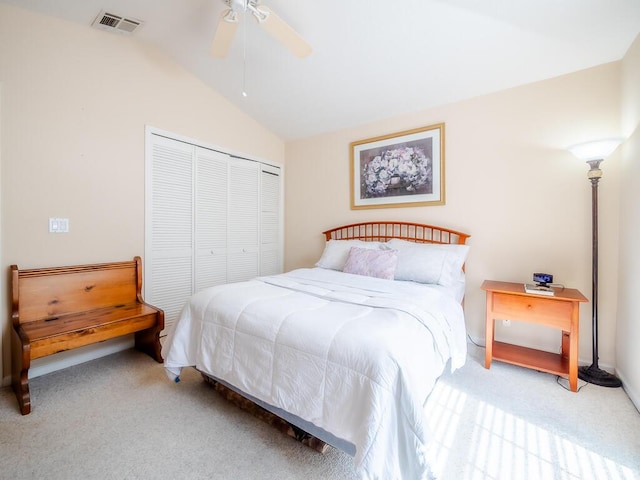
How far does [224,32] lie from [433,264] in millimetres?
2398

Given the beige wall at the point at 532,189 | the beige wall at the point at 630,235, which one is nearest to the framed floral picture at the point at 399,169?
the beige wall at the point at 532,189

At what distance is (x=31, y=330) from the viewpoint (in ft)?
6.33

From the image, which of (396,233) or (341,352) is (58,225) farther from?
(396,233)

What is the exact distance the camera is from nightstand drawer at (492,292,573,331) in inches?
78.0

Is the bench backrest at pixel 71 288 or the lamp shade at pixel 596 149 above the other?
the lamp shade at pixel 596 149

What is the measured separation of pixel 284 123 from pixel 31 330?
3.17 m

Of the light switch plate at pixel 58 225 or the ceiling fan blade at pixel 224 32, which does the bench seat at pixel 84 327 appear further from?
the ceiling fan blade at pixel 224 32

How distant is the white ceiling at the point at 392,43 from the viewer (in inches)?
76.2

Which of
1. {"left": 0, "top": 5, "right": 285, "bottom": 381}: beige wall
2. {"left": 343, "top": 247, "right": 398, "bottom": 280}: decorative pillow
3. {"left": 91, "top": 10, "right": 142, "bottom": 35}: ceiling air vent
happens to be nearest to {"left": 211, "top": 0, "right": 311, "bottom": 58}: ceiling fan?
{"left": 91, "top": 10, "right": 142, "bottom": 35}: ceiling air vent

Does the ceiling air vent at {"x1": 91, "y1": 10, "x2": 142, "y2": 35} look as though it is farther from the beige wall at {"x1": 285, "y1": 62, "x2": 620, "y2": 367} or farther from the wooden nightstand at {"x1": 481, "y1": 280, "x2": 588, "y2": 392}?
the wooden nightstand at {"x1": 481, "y1": 280, "x2": 588, "y2": 392}

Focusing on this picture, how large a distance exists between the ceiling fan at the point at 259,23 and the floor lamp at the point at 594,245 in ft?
6.96

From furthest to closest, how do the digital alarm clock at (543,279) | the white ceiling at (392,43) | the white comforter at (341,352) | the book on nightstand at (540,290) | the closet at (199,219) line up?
the closet at (199,219) → the digital alarm clock at (543,279) → the book on nightstand at (540,290) → the white ceiling at (392,43) → the white comforter at (341,352)

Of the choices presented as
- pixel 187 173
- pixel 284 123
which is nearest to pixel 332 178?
pixel 284 123

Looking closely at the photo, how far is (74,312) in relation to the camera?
2.29 meters
